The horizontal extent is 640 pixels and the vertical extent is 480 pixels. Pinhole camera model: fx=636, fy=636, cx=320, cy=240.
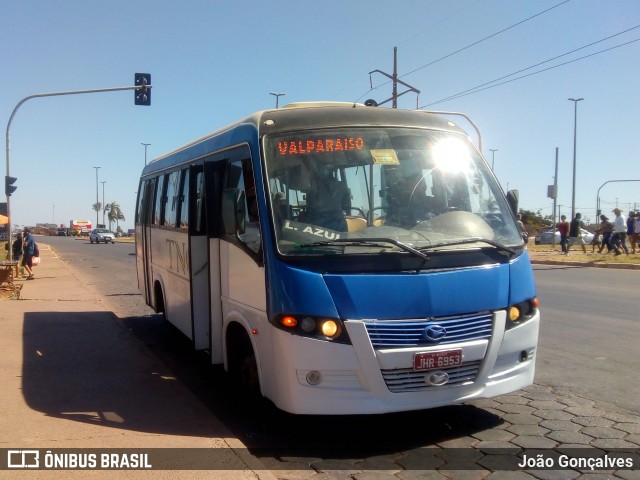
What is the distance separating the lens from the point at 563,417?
547 centimetres

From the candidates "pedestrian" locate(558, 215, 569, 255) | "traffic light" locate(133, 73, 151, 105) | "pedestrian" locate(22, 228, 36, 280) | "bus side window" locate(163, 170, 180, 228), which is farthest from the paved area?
"pedestrian" locate(558, 215, 569, 255)

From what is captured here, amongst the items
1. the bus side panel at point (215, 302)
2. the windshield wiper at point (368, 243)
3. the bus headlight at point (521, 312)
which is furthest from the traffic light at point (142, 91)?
the bus headlight at point (521, 312)

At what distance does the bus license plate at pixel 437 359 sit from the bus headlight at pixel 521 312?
586mm

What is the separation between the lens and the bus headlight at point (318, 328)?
457 cm

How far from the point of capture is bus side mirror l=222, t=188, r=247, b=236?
543 centimetres

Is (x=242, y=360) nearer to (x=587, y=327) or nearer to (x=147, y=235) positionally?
(x=147, y=235)

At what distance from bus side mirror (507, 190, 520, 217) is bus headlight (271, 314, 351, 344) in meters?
2.36

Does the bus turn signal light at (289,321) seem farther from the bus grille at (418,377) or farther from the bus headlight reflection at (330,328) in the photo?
the bus grille at (418,377)

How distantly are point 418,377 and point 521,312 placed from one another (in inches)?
44.1

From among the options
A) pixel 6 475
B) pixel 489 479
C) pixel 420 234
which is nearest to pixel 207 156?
pixel 420 234

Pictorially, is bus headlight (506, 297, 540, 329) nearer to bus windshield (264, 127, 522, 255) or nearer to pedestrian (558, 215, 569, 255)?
bus windshield (264, 127, 522, 255)

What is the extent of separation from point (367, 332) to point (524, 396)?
2.43 m

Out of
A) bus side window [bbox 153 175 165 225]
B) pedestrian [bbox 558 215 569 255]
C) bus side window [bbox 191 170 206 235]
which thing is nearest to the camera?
bus side window [bbox 191 170 206 235]

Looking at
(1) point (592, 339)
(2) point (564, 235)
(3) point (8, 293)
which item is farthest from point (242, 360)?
(2) point (564, 235)
